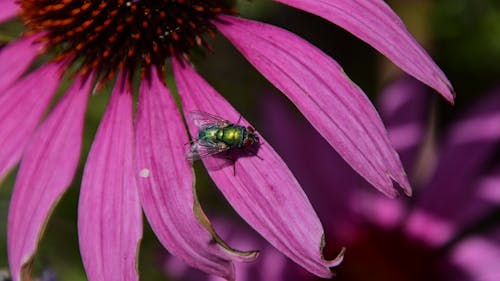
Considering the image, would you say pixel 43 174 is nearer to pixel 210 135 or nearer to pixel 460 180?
pixel 210 135

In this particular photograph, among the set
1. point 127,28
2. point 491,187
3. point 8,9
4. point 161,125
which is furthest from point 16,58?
point 491,187

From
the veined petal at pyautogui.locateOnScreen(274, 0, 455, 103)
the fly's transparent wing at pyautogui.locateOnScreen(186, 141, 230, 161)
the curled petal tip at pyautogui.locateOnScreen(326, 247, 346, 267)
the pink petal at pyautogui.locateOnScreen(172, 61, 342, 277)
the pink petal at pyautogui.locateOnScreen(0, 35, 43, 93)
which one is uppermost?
the veined petal at pyautogui.locateOnScreen(274, 0, 455, 103)

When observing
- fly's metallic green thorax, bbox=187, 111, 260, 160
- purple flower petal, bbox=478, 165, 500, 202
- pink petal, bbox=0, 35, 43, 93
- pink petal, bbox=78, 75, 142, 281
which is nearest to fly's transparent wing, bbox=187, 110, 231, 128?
fly's metallic green thorax, bbox=187, 111, 260, 160

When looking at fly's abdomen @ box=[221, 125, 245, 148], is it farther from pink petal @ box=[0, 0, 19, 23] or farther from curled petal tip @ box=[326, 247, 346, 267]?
pink petal @ box=[0, 0, 19, 23]

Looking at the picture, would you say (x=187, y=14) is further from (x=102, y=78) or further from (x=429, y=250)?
(x=429, y=250)

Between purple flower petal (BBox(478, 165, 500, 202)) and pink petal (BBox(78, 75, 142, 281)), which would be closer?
pink petal (BBox(78, 75, 142, 281))

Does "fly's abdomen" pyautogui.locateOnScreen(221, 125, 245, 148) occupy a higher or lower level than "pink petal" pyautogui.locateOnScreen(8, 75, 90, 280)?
higher

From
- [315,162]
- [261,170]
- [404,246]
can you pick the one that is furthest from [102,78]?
[404,246]
